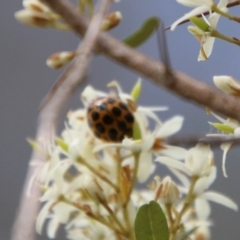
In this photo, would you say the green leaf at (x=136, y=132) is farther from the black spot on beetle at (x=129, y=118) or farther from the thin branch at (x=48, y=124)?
the thin branch at (x=48, y=124)

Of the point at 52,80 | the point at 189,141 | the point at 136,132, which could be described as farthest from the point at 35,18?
the point at 52,80

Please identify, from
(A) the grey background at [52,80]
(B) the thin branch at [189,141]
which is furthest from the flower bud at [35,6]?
(A) the grey background at [52,80]

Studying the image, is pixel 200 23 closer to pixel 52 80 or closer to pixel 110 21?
pixel 110 21

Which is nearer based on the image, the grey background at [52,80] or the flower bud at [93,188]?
the flower bud at [93,188]

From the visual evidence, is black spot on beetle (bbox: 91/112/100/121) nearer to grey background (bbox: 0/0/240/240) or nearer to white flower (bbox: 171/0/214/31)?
white flower (bbox: 171/0/214/31)

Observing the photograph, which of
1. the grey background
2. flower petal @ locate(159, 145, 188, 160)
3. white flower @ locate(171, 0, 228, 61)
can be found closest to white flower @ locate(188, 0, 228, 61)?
white flower @ locate(171, 0, 228, 61)

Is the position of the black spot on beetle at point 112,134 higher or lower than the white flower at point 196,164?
higher
